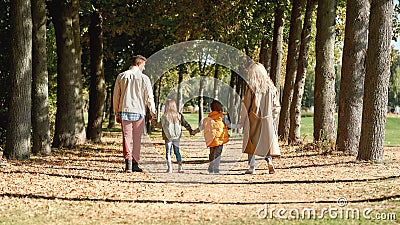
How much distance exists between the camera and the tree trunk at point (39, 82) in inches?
622

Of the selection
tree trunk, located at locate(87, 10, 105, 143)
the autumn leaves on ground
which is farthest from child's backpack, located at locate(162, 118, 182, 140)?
tree trunk, located at locate(87, 10, 105, 143)

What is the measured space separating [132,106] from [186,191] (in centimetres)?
Answer: 287

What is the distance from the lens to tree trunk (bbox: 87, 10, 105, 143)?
75.6ft

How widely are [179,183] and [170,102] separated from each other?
235 cm

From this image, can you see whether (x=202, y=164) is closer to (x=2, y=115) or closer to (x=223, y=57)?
(x=2, y=115)

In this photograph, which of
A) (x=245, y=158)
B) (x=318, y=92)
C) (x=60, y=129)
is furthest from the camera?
(x=60, y=129)

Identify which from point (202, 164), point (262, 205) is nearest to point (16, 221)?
point (262, 205)

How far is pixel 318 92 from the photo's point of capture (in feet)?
57.2

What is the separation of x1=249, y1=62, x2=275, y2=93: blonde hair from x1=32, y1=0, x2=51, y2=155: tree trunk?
20.5ft

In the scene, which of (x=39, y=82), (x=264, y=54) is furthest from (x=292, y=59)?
(x=39, y=82)

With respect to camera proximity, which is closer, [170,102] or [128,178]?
[128,178]

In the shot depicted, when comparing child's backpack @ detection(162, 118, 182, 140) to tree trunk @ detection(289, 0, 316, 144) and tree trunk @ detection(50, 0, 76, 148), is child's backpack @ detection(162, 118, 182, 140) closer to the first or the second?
tree trunk @ detection(50, 0, 76, 148)

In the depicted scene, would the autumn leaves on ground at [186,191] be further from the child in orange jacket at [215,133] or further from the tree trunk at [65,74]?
the tree trunk at [65,74]

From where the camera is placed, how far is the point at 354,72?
48.8ft
